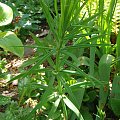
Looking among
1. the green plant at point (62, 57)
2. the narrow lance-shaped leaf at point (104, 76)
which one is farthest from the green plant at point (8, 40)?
the narrow lance-shaped leaf at point (104, 76)

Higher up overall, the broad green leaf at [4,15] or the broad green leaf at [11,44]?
the broad green leaf at [4,15]

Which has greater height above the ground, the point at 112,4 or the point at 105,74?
the point at 112,4

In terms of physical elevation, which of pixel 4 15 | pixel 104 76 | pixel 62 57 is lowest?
pixel 104 76

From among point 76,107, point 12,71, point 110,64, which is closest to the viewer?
point 76,107

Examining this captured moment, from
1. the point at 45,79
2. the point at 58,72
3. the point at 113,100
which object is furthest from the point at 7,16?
the point at 113,100

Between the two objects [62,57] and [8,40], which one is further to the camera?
[8,40]

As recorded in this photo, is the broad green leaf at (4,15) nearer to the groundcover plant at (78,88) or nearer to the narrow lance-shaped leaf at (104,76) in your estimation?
the groundcover plant at (78,88)

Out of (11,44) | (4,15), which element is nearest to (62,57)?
(11,44)

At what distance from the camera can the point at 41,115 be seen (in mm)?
1721

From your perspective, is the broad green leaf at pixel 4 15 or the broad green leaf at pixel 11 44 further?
the broad green leaf at pixel 4 15

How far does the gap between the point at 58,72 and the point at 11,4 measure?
61.4 inches

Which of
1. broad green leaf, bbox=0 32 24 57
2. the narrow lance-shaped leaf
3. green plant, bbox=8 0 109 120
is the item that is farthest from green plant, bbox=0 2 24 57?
the narrow lance-shaped leaf

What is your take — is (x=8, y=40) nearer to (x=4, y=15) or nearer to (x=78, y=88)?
(x=4, y=15)

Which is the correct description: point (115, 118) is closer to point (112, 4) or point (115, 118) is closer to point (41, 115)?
point (41, 115)
